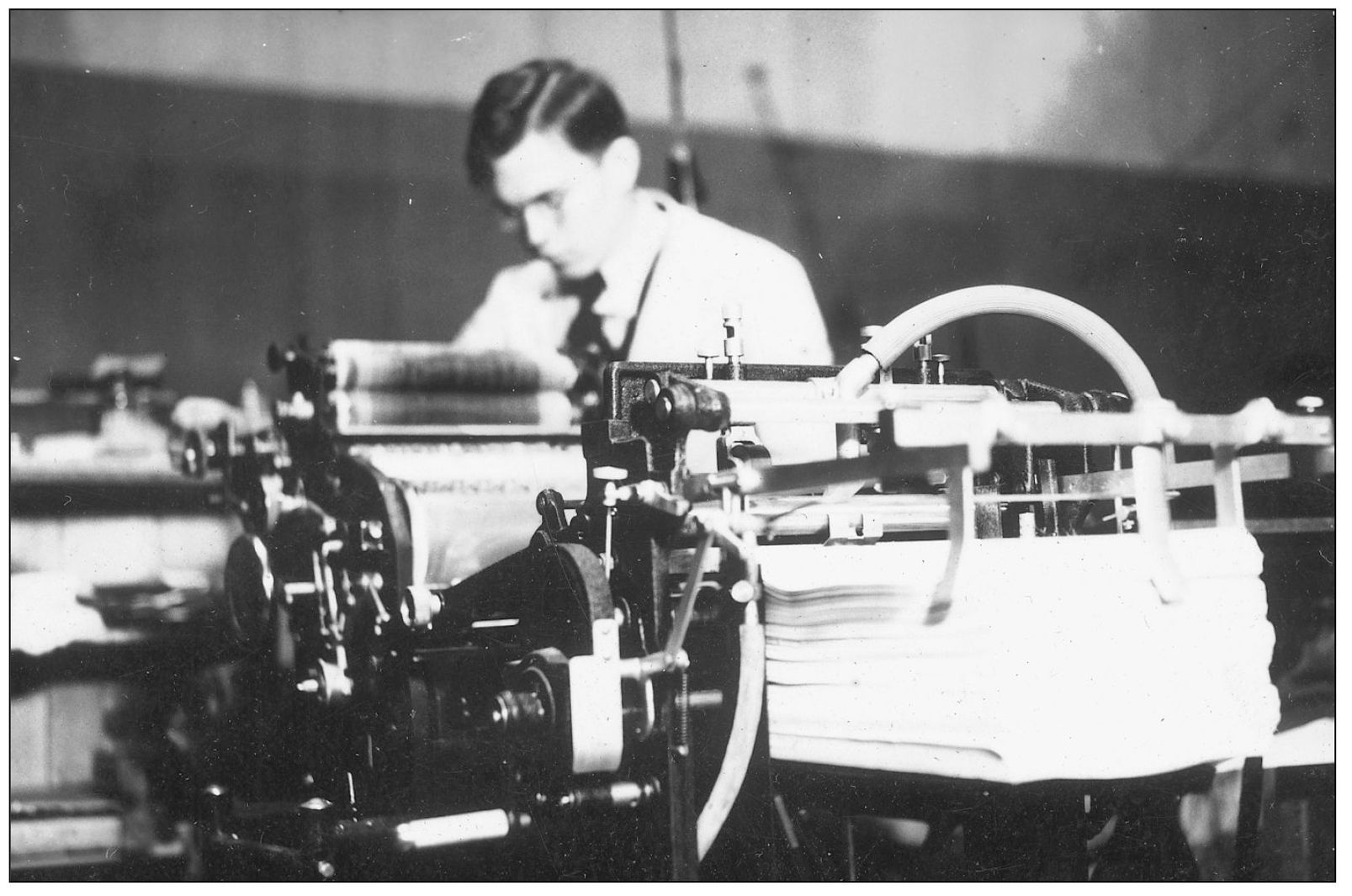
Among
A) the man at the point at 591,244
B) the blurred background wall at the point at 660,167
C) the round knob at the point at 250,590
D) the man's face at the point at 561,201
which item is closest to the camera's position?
the round knob at the point at 250,590

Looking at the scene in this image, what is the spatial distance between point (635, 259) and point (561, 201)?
338 mm

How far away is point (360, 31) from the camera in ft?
12.4

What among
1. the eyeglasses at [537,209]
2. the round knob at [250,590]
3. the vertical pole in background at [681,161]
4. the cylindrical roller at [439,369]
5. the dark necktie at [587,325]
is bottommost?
the round knob at [250,590]

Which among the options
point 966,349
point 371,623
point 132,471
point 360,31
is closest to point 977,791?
point 371,623

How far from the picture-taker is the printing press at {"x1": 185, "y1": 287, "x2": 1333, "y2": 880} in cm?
113

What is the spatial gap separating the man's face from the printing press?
78.2 inches

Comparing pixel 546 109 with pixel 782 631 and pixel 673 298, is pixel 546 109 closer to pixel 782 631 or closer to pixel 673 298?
pixel 673 298

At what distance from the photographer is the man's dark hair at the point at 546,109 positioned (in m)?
3.70

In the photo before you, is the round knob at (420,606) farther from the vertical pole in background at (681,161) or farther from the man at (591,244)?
the vertical pole in background at (681,161)

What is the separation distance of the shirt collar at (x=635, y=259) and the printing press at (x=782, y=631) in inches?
74.1

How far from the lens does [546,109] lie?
375 cm

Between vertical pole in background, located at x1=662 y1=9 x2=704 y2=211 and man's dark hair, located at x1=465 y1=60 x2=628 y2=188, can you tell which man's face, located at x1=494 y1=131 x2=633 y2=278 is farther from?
vertical pole in background, located at x1=662 y1=9 x2=704 y2=211

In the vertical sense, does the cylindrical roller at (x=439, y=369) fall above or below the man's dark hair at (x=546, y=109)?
below

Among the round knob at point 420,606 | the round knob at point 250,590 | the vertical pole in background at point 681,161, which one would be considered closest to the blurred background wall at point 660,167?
the vertical pole in background at point 681,161
